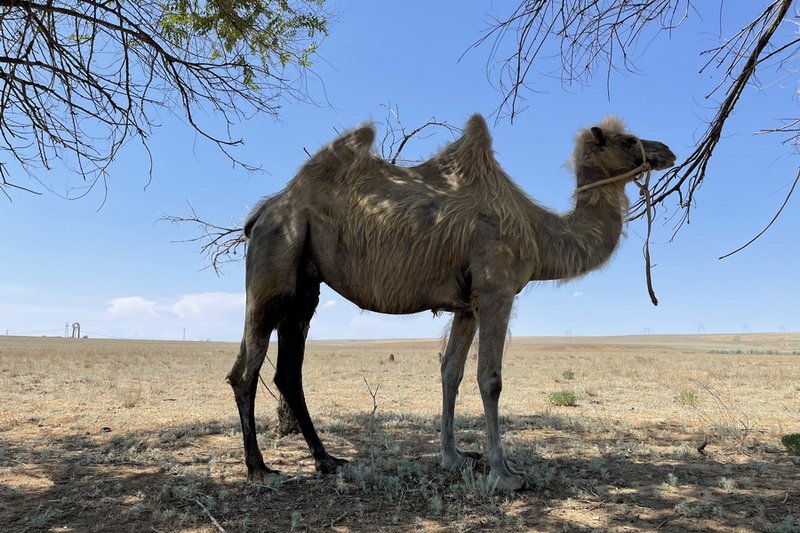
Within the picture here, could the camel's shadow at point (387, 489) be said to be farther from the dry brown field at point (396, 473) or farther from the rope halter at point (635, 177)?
the rope halter at point (635, 177)

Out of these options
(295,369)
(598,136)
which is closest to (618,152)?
(598,136)

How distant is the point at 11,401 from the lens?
38.9 feet

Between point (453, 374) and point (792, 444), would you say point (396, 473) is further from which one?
point (792, 444)

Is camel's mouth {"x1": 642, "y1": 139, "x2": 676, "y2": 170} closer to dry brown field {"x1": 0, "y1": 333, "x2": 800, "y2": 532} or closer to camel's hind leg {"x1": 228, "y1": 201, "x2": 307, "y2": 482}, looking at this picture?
dry brown field {"x1": 0, "y1": 333, "x2": 800, "y2": 532}

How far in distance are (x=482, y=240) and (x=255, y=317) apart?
7.14 ft

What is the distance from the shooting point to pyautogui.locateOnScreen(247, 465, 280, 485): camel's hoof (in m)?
5.06

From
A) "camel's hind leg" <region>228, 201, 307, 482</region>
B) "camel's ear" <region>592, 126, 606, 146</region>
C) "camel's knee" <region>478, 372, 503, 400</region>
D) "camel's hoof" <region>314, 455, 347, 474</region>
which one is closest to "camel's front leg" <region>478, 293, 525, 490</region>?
"camel's knee" <region>478, 372, 503, 400</region>

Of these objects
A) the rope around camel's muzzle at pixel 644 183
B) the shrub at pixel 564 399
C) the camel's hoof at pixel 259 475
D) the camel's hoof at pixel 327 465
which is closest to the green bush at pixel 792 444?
the rope around camel's muzzle at pixel 644 183

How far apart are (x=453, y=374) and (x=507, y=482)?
120 cm


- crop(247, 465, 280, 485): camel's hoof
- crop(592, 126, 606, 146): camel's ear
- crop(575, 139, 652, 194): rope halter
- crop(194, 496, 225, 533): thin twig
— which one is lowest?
crop(194, 496, 225, 533): thin twig

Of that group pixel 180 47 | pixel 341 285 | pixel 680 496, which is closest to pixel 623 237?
pixel 680 496

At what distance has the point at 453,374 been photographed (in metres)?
5.59

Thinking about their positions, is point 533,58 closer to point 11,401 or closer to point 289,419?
point 289,419

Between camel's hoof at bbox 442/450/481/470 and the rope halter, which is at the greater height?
the rope halter
